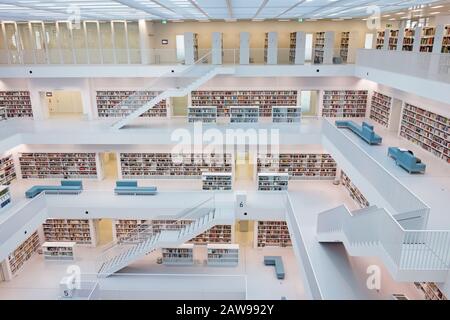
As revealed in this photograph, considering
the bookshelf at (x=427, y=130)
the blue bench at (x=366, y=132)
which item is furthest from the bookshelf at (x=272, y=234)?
the bookshelf at (x=427, y=130)

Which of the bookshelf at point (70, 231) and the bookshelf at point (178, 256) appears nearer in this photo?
the bookshelf at point (178, 256)

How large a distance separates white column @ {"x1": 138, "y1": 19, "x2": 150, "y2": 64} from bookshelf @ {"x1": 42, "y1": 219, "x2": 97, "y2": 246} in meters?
6.30

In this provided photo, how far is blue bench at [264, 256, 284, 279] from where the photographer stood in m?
10.5

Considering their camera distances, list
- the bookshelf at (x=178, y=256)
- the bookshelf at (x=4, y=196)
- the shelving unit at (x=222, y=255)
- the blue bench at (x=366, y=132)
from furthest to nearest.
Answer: the bookshelf at (x=178, y=256), the shelving unit at (x=222, y=255), the bookshelf at (x=4, y=196), the blue bench at (x=366, y=132)

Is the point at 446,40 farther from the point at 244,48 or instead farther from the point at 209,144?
the point at 209,144

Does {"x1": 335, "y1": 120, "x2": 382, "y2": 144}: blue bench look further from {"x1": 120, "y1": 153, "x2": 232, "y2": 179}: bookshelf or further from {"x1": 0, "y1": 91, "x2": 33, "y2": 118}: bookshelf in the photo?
{"x1": 0, "y1": 91, "x2": 33, "y2": 118}: bookshelf

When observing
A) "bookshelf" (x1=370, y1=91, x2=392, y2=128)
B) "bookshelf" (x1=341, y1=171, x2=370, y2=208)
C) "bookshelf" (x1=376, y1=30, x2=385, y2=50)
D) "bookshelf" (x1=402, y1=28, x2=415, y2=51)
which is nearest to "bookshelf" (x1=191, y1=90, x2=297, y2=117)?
"bookshelf" (x1=370, y1=91, x2=392, y2=128)

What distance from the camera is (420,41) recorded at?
452 inches

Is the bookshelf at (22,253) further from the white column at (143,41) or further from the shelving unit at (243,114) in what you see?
the shelving unit at (243,114)

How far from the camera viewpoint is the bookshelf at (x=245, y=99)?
14188 millimetres

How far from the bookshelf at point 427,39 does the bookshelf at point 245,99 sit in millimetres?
4593

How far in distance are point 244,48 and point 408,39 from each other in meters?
5.71

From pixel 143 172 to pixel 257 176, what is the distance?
172 inches

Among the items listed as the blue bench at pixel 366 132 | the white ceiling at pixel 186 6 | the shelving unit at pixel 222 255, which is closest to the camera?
the white ceiling at pixel 186 6
